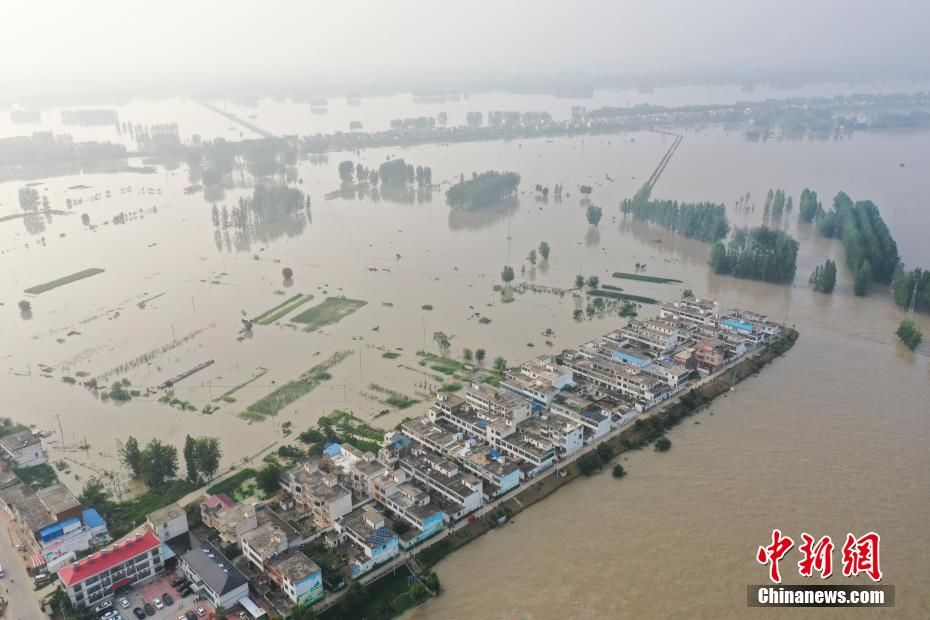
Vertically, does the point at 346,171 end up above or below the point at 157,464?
→ above

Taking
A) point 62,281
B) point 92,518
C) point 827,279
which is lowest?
point 92,518

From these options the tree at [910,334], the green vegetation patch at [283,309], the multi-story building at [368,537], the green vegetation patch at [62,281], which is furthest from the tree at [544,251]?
the green vegetation patch at [62,281]

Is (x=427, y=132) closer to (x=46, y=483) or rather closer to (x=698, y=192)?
(x=698, y=192)

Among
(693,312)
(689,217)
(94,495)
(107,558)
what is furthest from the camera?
(689,217)

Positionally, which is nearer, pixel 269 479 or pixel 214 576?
pixel 214 576

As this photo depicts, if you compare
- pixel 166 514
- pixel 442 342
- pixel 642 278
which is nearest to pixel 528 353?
pixel 442 342

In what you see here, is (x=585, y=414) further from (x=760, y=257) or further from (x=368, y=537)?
(x=760, y=257)
